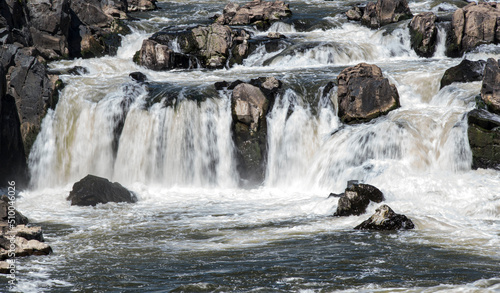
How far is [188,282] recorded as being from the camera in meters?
9.48

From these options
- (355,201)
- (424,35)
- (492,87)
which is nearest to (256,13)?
(424,35)

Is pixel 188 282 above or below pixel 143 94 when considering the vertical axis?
below

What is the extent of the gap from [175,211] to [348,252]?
6870 millimetres

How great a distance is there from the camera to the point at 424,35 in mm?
27266

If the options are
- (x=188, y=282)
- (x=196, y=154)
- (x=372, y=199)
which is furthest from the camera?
(x=196, y=154)

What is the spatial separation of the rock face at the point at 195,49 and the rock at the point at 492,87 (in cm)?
1327

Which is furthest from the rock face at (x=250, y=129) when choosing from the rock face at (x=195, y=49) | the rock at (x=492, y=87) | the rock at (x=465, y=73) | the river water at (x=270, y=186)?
the rock face at (x=195, y=49)

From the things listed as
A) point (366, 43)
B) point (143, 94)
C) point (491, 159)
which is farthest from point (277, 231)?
point (366, 43)

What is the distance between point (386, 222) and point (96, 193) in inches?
361

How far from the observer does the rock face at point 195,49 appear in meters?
27.4

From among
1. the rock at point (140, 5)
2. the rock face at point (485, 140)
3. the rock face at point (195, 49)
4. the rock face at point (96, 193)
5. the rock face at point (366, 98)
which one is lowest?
the rock face at point (96, 193)

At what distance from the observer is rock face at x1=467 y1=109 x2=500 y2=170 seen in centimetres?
1653

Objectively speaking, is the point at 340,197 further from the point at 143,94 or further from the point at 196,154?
the point at 143,94

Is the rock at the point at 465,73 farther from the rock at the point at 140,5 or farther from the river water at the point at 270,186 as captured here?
the rock at the point at 140,5
